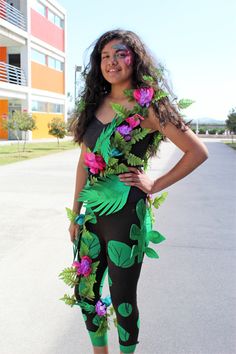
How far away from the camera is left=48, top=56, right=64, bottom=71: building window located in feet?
108

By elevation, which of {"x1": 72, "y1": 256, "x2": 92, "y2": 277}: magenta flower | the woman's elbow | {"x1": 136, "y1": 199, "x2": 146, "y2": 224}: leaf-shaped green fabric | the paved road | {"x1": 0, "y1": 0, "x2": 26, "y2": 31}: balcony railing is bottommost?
the paved road

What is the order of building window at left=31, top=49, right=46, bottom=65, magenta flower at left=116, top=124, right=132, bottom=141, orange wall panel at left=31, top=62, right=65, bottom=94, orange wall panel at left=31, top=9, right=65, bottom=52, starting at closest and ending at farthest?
magenta flower at left=116, top=124, right=132, bottom=141, orange wall panel at left=31, top=9, right=65, bottom=52, building window at left=31, top=49, right=46, bottom=65, orange wall panel at left=31, top=62, right=65, bottom=94

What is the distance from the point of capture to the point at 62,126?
76.2 ft

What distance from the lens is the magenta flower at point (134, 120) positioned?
1.81 m

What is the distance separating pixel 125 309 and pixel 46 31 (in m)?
32.3

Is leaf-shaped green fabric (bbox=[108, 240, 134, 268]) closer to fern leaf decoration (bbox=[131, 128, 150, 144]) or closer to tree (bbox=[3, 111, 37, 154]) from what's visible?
fern leaf decoration (bbox=[131, 128, 150, 144])

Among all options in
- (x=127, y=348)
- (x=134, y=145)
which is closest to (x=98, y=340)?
(x=127, y=348)

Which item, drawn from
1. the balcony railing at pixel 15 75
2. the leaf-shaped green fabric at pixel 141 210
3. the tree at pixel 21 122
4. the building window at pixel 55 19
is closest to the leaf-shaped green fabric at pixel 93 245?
the leaf-shaped green fabric at pixel 141 210

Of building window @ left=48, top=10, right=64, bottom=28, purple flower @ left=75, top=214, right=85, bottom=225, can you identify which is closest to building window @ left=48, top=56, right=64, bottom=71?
building window @ left=48, top=10, right=64, bottom=28

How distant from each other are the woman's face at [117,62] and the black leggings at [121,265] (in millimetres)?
584

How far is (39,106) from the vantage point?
31.3 m

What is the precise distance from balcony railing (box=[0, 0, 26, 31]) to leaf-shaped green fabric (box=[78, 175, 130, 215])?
25.4 meters

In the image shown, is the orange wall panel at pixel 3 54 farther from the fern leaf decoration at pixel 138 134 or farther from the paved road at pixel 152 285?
the fern leaf decoration at pixel 138 134

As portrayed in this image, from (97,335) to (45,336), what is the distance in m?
0.73
